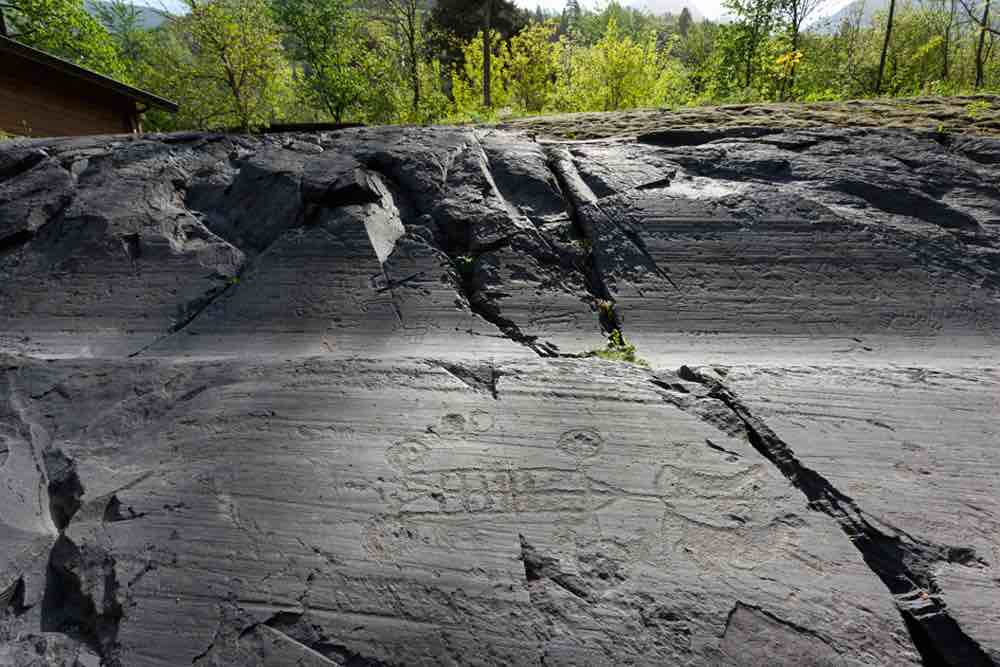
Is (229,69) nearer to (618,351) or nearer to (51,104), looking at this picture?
(51,104)

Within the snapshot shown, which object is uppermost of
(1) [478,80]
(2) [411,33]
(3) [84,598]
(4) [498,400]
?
(2) [411,33]

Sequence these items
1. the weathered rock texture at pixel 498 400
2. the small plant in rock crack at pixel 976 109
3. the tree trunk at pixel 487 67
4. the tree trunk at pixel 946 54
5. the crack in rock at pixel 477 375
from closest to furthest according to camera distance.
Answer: the weathered rock texture at pixel 498 400, the crack in rock at pixel 477 375, the small plant in rock crack at pixel 976 109, the tree trunk at pixel 487 67, the tree trunk at pixel 946 54

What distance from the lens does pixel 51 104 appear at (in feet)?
34.3

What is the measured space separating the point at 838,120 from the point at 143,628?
5.19 m

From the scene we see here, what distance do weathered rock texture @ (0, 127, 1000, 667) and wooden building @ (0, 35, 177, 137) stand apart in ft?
26.6

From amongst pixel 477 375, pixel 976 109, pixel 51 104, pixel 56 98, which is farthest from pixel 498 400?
pixel 56 98

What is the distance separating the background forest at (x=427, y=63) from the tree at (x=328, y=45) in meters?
0.04

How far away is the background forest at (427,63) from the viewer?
1402cm

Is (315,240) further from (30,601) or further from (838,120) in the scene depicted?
(838,120)

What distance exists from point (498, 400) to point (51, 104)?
13.1 metres

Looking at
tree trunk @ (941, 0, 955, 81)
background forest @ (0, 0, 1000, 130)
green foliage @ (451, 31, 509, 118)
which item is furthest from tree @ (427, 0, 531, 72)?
tree trunk @ (941, 0, 955, 81)

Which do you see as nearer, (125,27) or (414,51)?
(414,51)

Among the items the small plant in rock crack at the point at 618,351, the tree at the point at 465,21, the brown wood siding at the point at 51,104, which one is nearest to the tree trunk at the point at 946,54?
the tree at the point at 465,21

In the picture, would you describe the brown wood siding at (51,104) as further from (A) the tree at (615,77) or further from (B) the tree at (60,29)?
(A) the tree at (615,77)
